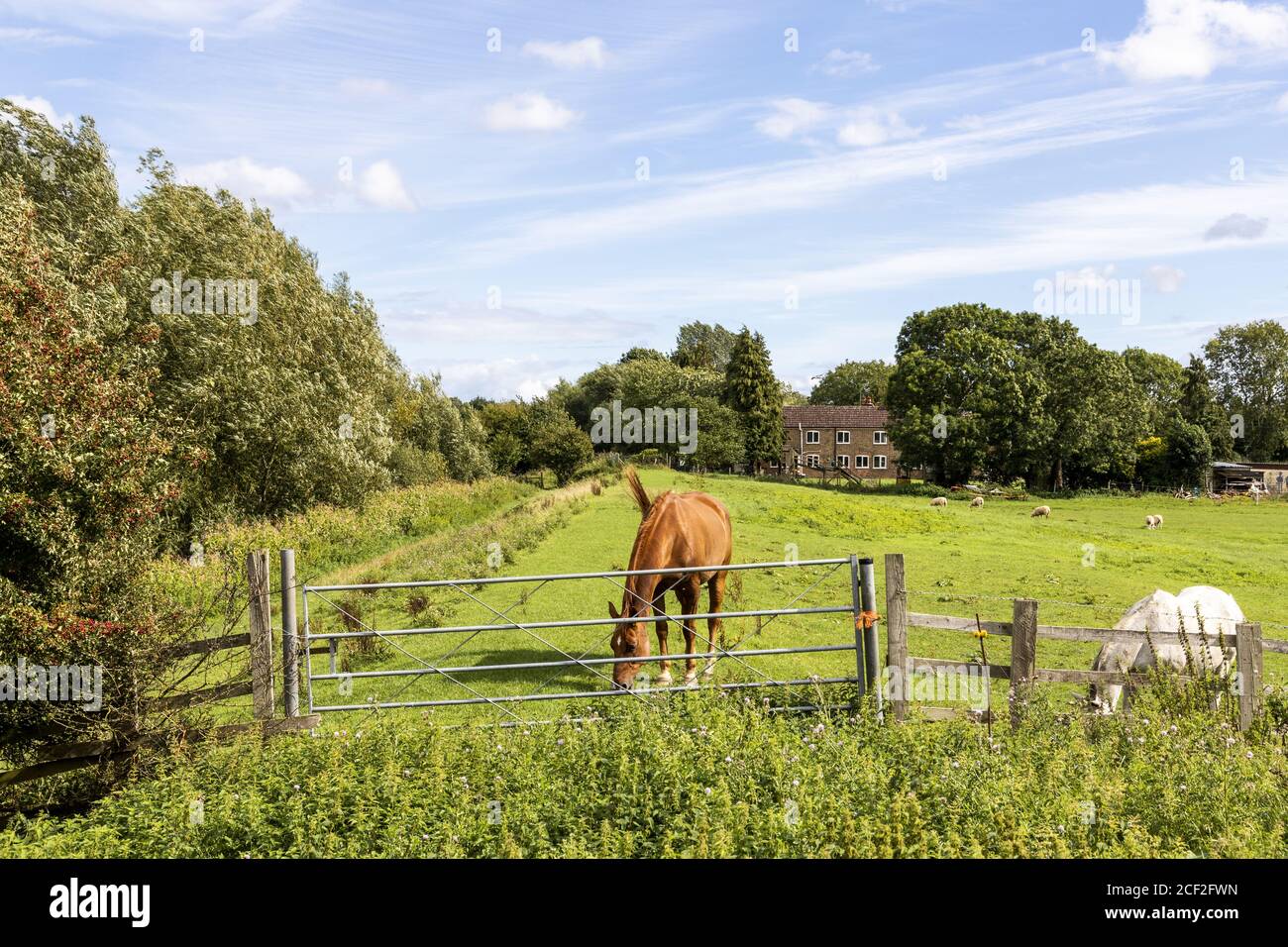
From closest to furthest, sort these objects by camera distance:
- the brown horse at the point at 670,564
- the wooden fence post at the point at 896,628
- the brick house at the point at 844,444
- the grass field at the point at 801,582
A: the wooden fence post at the point at 896,628, the brown horse at the point at 670,564, the grass field at the point at 801,582, the brick house at the point at 844,444

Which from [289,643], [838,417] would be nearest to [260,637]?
[289,643]

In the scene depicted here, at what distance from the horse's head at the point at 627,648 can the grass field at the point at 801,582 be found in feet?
0.86

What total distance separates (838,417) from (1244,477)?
35.4 meters

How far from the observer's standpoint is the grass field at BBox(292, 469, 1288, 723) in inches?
508

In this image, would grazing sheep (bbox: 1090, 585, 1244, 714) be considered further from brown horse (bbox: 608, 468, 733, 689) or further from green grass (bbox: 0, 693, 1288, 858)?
brown horse (bbox: 608, 468, 733, 689)

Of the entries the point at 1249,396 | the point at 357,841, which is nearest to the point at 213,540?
the point at 357,841

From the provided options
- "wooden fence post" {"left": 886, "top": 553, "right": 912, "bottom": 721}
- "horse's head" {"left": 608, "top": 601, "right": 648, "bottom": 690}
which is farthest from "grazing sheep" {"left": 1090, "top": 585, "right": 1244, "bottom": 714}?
"horse's head" {"left": 608, "top": 601, "right": 648, "bottom": 690}

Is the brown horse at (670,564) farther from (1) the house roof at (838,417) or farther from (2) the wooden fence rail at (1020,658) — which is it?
(1) the house roof at (838,417)

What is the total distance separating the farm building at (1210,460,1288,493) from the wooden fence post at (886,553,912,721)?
65162mm

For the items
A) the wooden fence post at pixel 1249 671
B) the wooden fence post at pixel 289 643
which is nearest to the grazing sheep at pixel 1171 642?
the wooden fence post at pixel 1249 671

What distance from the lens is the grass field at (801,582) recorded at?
1289 centimetres

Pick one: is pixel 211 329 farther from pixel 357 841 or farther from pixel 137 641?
pixel 357 841
